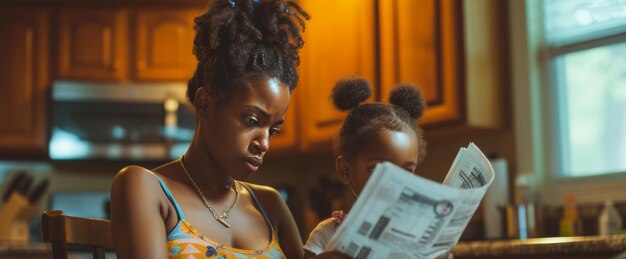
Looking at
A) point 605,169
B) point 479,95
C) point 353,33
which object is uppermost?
point 353,33

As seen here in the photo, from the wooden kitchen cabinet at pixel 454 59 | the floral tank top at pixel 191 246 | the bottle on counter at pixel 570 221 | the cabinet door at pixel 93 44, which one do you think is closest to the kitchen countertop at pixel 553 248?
the bottle on counter at pixel 570 221

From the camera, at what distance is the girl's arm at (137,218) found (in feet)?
3.96

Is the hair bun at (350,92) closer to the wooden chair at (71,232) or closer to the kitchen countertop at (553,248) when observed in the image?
the wooden chair at (71,232)

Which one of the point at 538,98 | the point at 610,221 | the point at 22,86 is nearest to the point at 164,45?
the point at 22,86

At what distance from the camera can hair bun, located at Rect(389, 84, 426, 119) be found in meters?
1.54

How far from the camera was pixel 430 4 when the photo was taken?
128 inches

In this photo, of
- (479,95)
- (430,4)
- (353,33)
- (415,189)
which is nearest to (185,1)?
(353,33)

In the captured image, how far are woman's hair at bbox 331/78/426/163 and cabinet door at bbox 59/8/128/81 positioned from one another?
110 inches

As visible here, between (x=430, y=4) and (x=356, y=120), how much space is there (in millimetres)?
1885

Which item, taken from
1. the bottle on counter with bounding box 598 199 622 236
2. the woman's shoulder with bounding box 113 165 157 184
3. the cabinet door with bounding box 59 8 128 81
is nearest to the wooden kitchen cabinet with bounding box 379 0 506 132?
the bottle on counter with bounding box 598 199 622 236

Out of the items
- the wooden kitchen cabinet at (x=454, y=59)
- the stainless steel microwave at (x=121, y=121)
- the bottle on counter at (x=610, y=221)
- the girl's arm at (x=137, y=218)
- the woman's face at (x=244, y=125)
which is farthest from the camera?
the stainless steel microwave at (x=121, y=121)

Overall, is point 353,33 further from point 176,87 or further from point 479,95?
point 176,87

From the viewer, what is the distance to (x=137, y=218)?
122 centimetres

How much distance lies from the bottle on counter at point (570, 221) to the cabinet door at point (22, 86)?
2.55m
